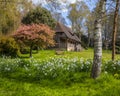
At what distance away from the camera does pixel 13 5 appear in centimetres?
1433

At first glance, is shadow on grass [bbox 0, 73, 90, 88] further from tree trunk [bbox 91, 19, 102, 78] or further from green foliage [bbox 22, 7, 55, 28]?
green foliage [bbox 22, 7, 55, 28]

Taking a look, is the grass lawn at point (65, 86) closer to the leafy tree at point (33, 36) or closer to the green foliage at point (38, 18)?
the leafy tree at point (33, 36)

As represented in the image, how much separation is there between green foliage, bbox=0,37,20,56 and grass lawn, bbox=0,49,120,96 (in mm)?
17973

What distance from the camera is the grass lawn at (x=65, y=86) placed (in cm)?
847

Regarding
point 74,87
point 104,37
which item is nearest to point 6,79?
point 74,87

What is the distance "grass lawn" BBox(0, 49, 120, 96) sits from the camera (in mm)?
8469

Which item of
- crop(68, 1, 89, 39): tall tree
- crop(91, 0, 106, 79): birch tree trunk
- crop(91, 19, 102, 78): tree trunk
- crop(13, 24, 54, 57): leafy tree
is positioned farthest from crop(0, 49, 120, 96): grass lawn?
crop(68, 1, 89, 39): tall tree

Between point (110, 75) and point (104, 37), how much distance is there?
62776 millimetres

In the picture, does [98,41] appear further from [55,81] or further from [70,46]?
[70,46]

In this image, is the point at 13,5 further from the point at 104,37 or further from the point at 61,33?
the point at 104,37

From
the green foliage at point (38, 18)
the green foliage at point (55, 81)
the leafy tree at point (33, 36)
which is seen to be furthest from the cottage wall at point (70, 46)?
the green foliage at point (55, 81)

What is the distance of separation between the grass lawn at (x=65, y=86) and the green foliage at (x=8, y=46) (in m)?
18.0

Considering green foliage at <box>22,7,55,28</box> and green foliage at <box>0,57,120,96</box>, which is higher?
green foliage at <box>22,7,55,28</box>

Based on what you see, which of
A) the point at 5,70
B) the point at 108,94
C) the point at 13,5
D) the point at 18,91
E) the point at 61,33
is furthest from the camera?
the point at 61,33
